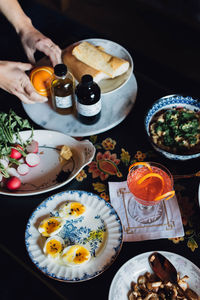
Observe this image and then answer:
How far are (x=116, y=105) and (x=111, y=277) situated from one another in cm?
75

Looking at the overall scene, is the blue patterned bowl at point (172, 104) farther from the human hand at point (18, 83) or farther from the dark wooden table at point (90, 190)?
the human hand at point (18, 83)

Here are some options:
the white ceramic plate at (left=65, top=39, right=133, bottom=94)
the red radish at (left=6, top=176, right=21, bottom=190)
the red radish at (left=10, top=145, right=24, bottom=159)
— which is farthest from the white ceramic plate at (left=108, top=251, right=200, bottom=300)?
the white ceramic plate at (left=65, top=39, right=133, bottom=94)

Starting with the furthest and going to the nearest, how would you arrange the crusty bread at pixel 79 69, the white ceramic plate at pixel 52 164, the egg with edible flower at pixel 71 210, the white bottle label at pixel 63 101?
the crusty bread at pixel 79 69
the white bottle label at pixel 63 101
the white ceramic plate at pixel 52 164
the egg with edible flower at pixel 71 210

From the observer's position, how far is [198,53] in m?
2.80

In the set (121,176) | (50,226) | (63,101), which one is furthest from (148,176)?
(63,101)

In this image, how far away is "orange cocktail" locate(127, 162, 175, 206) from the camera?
1093 mm

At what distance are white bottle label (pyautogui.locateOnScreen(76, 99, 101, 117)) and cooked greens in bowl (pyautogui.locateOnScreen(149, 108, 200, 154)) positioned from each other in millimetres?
237

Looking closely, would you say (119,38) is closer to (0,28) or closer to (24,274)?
(0,28)

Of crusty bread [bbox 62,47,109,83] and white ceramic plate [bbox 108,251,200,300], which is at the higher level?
crusty bread [bbox 62,47,109,83]

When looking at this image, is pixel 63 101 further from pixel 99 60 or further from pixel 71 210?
pixel 71 210

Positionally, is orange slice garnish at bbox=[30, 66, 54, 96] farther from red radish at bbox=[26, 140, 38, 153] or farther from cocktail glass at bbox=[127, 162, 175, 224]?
cocktail glass at bbox=[127, 162, 175, 224]

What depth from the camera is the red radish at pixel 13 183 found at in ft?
3.83

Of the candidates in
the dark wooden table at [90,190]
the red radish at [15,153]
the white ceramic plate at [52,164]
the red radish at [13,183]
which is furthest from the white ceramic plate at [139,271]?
the red radish at [15,153]

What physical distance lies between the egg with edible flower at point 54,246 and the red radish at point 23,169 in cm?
31
